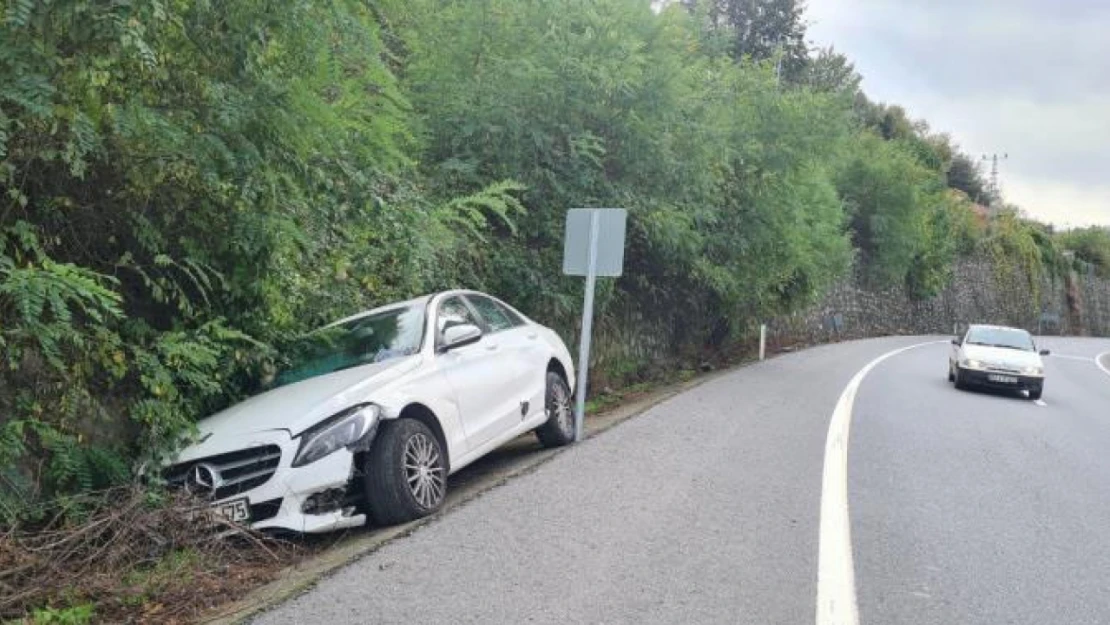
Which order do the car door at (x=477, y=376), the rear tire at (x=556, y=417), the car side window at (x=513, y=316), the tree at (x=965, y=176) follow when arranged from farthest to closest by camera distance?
the tree at (x=965, y=176)
the car side window at (x=513, y=316)
the rear tire at (x=556, y=417)
the car door at (x=477, y=376)

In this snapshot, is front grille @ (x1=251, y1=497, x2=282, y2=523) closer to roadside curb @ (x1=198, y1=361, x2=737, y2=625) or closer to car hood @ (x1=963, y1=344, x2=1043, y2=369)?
roadside curb @ (x1=198, y1=361, x2=737, y2=625)

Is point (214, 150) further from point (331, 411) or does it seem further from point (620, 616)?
point (620, 616)

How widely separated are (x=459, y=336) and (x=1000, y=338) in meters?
15.5

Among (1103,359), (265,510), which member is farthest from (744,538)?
(1103,359)

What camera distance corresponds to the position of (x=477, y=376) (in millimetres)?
7488

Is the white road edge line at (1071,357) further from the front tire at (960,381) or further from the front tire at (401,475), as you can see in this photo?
the front tire at (401,475)

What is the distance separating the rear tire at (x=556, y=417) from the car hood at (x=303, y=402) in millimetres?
2210

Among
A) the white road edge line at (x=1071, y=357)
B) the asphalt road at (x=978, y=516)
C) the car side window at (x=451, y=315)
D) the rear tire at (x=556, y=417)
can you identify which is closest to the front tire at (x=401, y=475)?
the car side window at (x=451, y=315)

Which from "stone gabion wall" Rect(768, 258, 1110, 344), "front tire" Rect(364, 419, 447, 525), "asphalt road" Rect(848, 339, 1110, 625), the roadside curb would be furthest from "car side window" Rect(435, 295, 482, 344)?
"stone gabion wall" Rect(768, 258, 1110, 344)

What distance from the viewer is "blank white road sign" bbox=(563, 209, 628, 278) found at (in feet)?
31.6

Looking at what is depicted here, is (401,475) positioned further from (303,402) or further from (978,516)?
(978,516)

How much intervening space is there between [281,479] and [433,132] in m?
7.15

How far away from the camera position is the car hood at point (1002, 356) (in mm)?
17375

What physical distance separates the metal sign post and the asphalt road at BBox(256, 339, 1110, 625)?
4.28 feet
